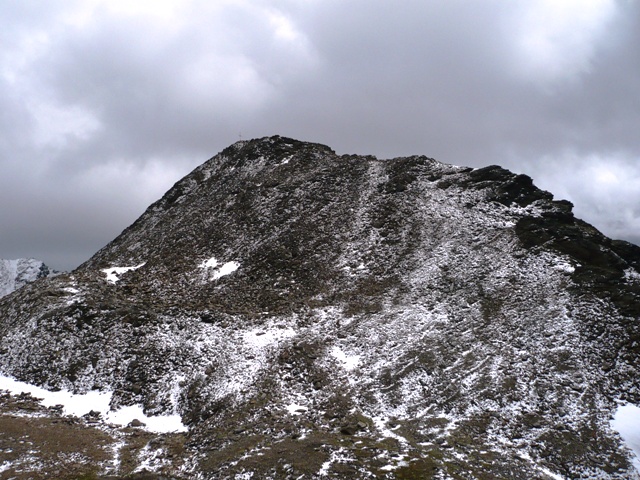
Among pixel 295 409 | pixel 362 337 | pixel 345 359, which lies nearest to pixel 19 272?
pixel 362 337

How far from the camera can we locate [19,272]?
483ft

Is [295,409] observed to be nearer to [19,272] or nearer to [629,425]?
[629,425]

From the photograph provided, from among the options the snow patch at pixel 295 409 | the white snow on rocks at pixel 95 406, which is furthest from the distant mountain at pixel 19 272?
the snow patch at pixel 295 409

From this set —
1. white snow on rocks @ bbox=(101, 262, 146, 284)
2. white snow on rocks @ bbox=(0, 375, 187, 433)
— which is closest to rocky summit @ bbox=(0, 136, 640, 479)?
white snow on rocks @ bbox=(101, 262, 146, 284)

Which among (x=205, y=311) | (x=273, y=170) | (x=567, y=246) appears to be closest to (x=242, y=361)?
(x=205, y=311)

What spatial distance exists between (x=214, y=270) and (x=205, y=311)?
867cm

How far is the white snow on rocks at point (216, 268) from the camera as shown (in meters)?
38.7

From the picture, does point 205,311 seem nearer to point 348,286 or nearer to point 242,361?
point 242,361

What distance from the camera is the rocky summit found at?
17.5 m

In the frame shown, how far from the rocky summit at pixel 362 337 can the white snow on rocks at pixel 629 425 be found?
0.37m

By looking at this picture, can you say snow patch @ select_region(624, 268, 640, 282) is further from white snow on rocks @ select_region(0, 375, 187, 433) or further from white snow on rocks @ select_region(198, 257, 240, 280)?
white snow on rocks @ select_region(198, 257, 240, 280)

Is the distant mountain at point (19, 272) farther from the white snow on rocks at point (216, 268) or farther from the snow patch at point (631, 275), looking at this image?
the snow patch at point (631, 275)

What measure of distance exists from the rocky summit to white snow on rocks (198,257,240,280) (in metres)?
0.30

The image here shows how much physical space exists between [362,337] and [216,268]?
17.8m
